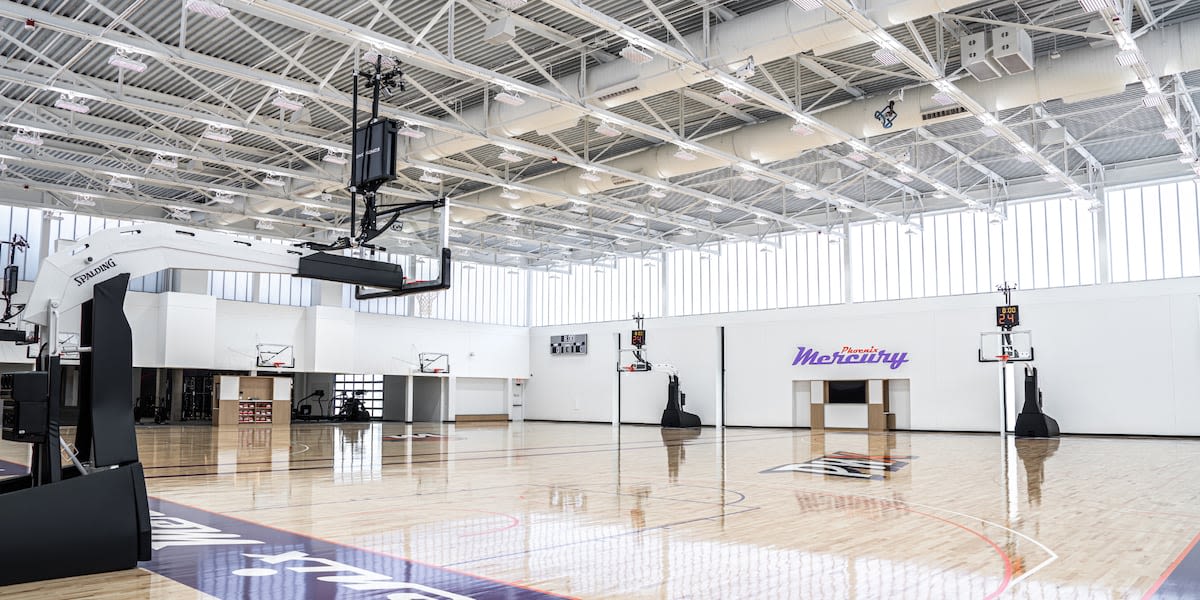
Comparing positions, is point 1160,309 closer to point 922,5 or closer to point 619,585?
point 922,5

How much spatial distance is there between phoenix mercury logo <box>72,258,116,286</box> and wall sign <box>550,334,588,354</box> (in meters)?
31.0

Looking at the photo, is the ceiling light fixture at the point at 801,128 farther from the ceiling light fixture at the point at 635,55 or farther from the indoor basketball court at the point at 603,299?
the ceiling light fixture at the point at 635,55

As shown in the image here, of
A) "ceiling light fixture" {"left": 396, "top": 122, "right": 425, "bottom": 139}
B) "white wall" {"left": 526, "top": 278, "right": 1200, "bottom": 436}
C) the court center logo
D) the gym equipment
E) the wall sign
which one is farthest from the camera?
the wall sign

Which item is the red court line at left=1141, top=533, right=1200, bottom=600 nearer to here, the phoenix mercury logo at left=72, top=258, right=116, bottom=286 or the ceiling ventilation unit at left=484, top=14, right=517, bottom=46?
the phoenix mercury logo at left=72, top=258, right=116, bottom=286

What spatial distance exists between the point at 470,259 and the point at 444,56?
73.4ft

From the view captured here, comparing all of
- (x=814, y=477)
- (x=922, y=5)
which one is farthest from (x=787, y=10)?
(x=814, y=477)

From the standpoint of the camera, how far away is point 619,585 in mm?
5609

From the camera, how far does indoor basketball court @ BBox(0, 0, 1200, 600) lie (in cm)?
648

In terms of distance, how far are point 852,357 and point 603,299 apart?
12.2 meters

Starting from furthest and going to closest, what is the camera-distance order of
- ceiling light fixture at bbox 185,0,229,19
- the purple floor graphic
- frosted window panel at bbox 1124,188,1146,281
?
frosted window panel at bbox 1124,188,1146,281 < ceiling light fixture at bbox 185,0,229,19 < the purple floor graphic

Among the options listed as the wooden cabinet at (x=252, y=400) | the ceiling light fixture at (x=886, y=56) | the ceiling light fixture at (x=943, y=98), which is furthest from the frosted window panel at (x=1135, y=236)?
the wooden cabinet at (x=252, y=400)

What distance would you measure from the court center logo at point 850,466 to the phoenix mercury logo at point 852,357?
12.6 meters

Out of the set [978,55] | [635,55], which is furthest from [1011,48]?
[635,55]

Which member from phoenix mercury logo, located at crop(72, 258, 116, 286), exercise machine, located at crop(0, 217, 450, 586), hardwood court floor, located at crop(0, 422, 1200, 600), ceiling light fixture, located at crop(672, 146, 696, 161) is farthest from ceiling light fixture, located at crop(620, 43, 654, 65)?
phoenix mercury logo, located at crop(72, 258, 116, 286)
